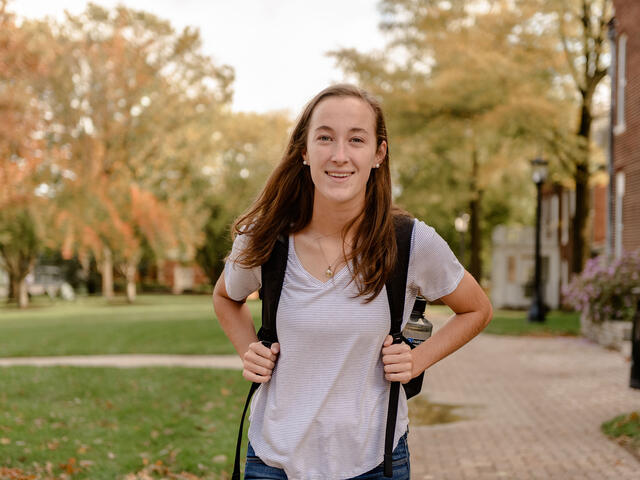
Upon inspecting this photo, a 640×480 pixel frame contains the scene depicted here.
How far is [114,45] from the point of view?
2966 cm

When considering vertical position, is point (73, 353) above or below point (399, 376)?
below

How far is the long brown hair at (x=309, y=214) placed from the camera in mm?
2246

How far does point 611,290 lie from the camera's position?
605 inches

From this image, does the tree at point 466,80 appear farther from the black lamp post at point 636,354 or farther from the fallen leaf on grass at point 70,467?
the fallen leaf on grass at point 70,467

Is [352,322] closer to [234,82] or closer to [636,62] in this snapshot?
[636,62]

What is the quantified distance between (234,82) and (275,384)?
33.1 m

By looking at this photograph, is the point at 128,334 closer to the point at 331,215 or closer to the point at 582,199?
the point at 582,199

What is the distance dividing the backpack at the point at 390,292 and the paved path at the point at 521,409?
4.35 metres

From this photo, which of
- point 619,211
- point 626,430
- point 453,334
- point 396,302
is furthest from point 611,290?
point 396,302

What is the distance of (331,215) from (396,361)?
48 cm

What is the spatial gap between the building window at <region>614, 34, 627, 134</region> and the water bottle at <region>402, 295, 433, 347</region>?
16.8m

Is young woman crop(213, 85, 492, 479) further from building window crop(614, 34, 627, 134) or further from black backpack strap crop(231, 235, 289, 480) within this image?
building window crop(614, 34, 627, 134)

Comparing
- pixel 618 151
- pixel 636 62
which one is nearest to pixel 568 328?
pixel 618 151

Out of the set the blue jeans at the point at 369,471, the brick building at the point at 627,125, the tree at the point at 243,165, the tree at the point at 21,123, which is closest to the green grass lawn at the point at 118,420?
the blue jeans at the point at 369,471
